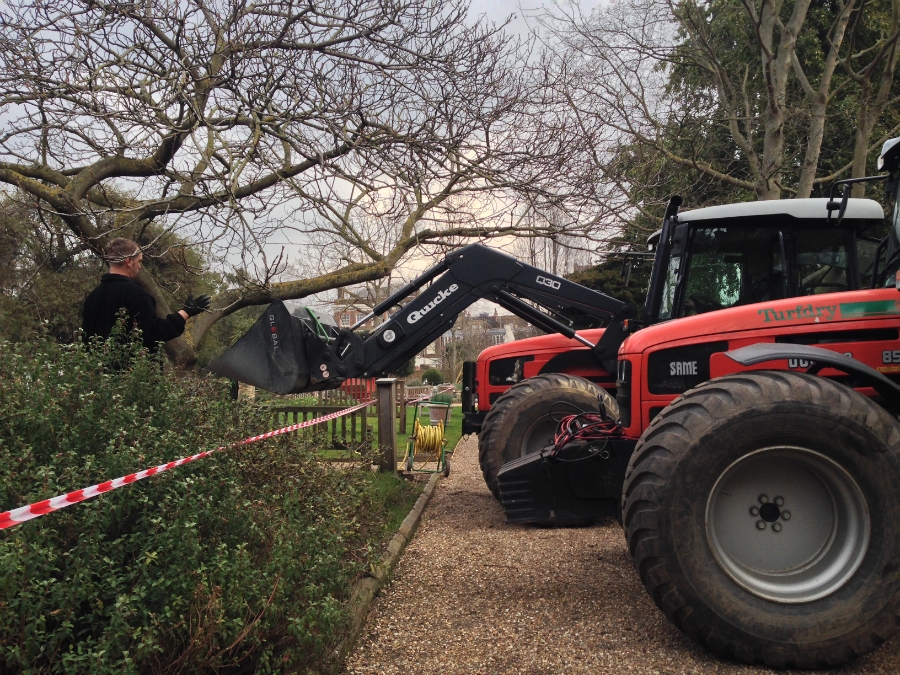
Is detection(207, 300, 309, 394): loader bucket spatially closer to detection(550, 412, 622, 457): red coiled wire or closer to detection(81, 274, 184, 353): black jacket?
detection(81, 274, 184, 353): black jacket

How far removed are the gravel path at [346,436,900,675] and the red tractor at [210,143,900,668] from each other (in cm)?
37

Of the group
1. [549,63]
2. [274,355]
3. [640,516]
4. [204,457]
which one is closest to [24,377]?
[204,457]

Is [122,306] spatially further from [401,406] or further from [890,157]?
[401,406]

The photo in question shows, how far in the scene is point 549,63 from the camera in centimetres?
870

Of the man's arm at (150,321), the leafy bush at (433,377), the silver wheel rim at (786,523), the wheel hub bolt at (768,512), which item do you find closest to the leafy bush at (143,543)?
the man's arm at (150,321)

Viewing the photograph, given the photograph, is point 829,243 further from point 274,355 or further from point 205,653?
point 205,653

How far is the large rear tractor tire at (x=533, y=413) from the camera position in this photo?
24.4 feet

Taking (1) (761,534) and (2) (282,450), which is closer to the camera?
(1) (761,534)

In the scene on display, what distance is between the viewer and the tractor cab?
19.6 ft

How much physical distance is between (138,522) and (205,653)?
63 centimetres

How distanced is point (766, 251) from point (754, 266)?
0.15 meters

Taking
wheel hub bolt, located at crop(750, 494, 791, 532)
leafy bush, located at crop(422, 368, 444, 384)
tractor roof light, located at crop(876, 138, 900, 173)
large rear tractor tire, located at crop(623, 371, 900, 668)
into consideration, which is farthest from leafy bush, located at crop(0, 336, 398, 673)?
leafy bush, located at crop(422, 368, 444, 384)

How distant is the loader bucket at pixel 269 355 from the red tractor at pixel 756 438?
0.04 ft

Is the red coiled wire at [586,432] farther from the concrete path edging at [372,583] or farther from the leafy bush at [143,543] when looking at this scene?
the leafy bush at [143,543]
